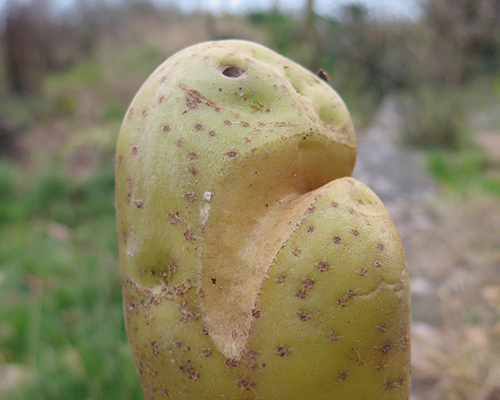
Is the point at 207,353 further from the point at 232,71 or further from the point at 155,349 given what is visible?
the point at 232,71

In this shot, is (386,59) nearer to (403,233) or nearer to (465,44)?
(465,44)

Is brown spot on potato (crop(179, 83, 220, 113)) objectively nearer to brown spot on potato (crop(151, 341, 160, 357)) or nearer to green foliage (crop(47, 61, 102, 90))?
brown spot on potato (crop(151, 341, 160, 357))

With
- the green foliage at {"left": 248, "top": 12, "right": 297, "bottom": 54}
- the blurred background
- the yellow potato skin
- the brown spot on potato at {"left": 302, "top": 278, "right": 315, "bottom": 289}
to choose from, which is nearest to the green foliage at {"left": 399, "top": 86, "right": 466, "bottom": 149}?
the blurred background

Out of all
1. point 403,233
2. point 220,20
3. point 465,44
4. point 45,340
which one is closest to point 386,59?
point 465,44

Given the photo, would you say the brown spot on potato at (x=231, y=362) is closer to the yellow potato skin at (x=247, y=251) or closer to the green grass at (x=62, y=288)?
the yellow potato skin at (x=247, y=251)

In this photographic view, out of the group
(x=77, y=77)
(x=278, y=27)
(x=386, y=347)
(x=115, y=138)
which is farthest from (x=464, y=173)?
(x=77, y=77)

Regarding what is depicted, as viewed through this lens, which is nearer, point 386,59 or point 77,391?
point 77,391

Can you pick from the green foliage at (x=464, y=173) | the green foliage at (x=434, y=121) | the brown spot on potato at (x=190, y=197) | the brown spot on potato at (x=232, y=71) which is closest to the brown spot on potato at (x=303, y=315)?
the brown spot on potato at (x=190, y=197)
